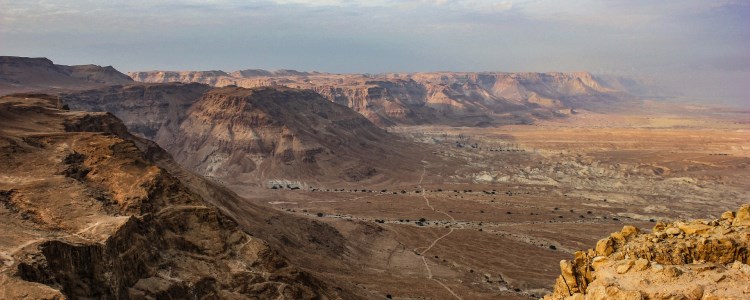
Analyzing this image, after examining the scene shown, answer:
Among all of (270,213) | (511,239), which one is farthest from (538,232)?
(270,213)

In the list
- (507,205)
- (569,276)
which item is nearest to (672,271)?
(569,276)

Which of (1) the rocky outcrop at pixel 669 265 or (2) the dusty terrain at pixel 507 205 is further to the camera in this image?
(2) the dusty terrain at pixel 507 205

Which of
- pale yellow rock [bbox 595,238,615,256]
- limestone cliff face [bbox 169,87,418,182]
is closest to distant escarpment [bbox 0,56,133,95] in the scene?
limestone cliff face [bbox 169,87,418,182]

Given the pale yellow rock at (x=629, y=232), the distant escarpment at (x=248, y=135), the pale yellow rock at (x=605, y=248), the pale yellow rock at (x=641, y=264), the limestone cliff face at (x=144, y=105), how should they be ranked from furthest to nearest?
1. the limestone cliff face at (x=144, y=105)
2. the distant escarpment at (x=248, y=135)
3. the pale yellow rock at (x=629, y=232)
4. the pale yellow rock at (x=605, y=248)
5. the pale yellow rock at (x=641, y=264)

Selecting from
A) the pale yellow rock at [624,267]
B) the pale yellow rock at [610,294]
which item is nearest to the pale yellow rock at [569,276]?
the pale yellow rock at [624,267]

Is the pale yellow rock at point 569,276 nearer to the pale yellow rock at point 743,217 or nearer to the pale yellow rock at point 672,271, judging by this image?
the pale yellow rock at point 672,271

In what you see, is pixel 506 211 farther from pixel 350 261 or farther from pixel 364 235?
pixel 350 261

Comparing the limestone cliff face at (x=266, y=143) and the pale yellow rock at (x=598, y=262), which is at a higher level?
the pale yellow rock at (x=598, y=262)

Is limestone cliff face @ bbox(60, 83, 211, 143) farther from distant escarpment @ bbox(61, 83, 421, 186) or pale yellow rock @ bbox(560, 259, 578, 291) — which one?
pale yellow rock @ bbox(560, 259, 578, 291)
